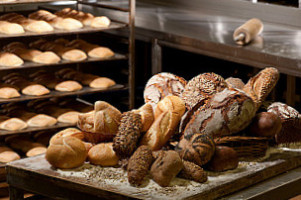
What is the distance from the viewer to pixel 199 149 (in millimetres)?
1534

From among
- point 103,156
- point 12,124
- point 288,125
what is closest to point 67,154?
point 103,156

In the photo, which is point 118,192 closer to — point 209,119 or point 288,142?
point 209,119

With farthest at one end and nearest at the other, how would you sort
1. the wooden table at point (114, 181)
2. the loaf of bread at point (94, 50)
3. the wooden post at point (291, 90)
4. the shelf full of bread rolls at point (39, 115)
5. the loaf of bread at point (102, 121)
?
1. the loaf of bread at point (94, 50)
2. the shelf full of bread rolls at point (39, 115)
3. the wooden post at point (291, 90)
4. the loaf of bread at point (102, 121)
5. the wooden table at point (114, 181)

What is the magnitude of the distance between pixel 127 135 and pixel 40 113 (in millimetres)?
2261

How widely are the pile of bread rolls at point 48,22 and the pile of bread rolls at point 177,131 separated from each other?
1791 mm

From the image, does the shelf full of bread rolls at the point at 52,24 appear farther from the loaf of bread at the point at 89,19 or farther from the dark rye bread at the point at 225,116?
the dark rye bread at the point at 225,116

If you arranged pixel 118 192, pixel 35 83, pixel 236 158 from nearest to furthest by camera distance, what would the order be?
pixel 118 192
pixel 236 158
pixel 35 83

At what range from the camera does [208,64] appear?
12.2ft

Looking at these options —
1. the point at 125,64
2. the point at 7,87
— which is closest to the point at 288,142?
the point at 7,87

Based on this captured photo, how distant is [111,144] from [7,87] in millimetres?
1973

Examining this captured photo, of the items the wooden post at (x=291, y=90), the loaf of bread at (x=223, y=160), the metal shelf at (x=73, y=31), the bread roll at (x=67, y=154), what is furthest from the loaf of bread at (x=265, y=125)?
the metal shelf at (x=73, y=31)

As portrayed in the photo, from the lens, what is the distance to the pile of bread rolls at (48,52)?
3.43 meters

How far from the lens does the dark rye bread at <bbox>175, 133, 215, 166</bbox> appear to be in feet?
5.04

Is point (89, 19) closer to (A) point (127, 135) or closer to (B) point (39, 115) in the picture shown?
(B) point (39, 115)
